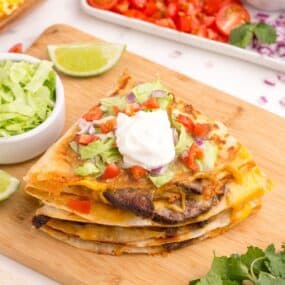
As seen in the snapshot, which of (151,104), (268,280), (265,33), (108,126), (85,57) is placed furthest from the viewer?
(265,33)

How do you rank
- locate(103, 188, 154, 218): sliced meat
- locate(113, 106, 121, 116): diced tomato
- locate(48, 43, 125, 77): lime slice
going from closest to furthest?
locate(103, 188, 154, 218): sliced meat, locate(113, 106, 121, 116): diced tomato, locate(48, 43, 125, 77): lime slice

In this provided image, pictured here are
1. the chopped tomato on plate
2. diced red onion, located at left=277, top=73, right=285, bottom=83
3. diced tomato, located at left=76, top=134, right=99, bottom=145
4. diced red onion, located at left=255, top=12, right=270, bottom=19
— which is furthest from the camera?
diced red onion, located at left=255, top=12, right=270, bottom=19

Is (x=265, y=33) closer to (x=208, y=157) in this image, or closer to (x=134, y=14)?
(x=134, y=14)

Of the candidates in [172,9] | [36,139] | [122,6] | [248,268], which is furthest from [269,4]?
[248,268]

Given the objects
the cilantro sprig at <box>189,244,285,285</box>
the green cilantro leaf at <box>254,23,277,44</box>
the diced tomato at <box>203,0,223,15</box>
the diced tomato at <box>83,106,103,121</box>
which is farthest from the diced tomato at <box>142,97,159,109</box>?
the diced tomato at <box>203,0,223,15</box>

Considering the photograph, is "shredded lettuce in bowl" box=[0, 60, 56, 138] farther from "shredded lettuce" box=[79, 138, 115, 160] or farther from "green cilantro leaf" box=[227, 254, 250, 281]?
"green cilantro leaf" box=[227, 254, 250, 281]

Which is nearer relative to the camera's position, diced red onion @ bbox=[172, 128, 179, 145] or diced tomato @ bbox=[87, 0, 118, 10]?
diced red onion @ bbox=[172, 128, 179, 145]
